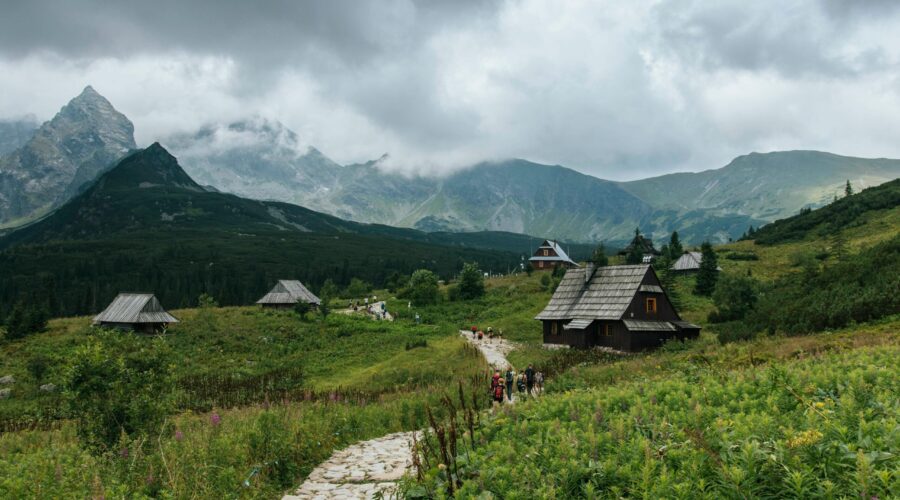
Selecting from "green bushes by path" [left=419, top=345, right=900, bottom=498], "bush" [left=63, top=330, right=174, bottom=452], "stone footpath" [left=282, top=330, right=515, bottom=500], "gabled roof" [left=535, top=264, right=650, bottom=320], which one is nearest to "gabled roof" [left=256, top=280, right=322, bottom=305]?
"gabled roof" [left=535, top=264, right=650, bottom=320]

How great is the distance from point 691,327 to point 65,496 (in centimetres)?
4720

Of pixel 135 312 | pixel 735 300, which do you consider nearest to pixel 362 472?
pixel 735 300

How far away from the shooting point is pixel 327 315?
6881 centimetres

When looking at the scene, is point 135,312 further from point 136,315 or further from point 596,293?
point 596,293

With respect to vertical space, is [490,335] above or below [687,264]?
below

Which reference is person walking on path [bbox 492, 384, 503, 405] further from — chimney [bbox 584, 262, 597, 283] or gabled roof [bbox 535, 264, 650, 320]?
chimney [bbox 584, 262, 597, 283]

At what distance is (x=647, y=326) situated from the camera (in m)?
46.2

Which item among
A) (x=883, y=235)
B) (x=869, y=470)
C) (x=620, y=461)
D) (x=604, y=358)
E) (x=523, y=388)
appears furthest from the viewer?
(x=883, y=235)

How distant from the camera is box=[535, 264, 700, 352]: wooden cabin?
46469mm

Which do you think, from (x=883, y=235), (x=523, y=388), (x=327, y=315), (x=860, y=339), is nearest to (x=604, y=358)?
(x=523, y=388)

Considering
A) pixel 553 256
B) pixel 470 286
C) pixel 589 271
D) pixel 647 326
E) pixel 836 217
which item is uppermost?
pixel 836 217

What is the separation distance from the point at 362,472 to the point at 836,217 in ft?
393

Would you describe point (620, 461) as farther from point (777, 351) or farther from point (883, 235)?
point (883, 235)

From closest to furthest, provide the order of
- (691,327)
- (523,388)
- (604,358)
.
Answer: (523,388), (604,358), (691,327)
